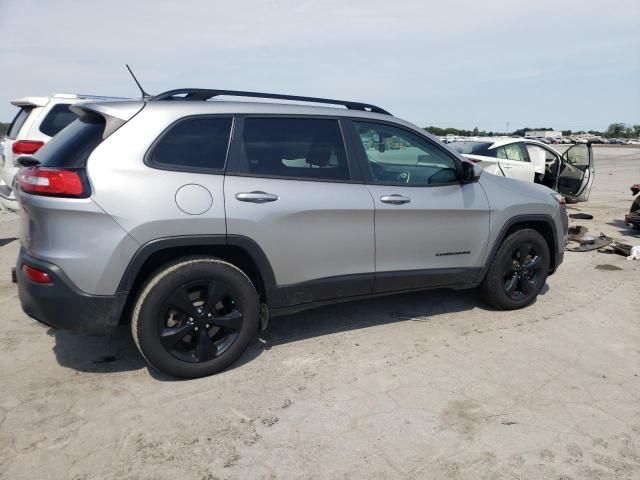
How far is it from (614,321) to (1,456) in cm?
462

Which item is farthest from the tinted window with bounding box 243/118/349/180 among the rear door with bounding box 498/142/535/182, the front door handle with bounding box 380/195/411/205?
the rear door with bounding box 498/142/535/182

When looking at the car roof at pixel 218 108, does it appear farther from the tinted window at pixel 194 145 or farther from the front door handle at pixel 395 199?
the front door handle at pixel 395 199

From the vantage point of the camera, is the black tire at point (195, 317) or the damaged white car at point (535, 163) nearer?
the black tire at point (195, 317)

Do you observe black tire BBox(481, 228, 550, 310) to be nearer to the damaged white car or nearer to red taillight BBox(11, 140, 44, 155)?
red taillight BBox(11, 140, 44, 155)

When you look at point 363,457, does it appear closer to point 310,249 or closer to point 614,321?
point 310,249

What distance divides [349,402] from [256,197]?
1420mm

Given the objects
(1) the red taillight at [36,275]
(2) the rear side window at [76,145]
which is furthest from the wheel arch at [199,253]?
(2) the rear side window at [76,145]

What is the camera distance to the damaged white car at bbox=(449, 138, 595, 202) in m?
10.1

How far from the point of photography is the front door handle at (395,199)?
145 inches

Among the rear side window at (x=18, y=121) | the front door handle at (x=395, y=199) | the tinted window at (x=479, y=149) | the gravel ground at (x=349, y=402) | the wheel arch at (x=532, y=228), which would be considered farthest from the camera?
the tinted window at (x=479, y=149)

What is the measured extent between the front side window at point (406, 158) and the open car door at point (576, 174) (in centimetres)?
738

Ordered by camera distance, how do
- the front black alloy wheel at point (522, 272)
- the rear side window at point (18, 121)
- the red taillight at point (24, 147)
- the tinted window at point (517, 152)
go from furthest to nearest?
the tinted window at point (517, 152) < the rear side window at point (18, 121) < the red taillight at point (24, 147) < the front black alloy wheel at point (522, 272)

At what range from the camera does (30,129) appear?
Answer: 19.4 ft

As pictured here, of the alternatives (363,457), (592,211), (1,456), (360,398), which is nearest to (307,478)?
(363,457)
